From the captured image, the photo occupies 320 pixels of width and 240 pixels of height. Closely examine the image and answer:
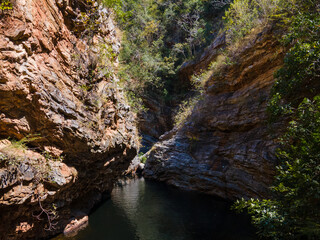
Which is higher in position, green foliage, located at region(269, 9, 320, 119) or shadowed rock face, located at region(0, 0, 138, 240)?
green foliage, located at region(269, 9, 320, 119)

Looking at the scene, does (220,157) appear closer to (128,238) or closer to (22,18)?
(128,238)

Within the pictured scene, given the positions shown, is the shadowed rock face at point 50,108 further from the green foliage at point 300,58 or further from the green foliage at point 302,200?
the green foliage at point 300,58

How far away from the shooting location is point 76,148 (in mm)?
7398

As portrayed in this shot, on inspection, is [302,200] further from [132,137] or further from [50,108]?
[132,137]

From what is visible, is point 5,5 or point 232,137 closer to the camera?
point 5,5

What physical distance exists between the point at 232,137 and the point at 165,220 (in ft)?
22.9

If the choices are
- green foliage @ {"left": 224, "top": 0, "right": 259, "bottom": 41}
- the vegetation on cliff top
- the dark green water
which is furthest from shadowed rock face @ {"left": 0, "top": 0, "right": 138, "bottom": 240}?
green foliage @ {"left": 224, "top": 0, "right": 259, "bottom": 41}

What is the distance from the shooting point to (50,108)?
606cm

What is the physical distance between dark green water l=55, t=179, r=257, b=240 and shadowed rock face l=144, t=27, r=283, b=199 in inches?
59.8

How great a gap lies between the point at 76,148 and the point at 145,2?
28.4 metres

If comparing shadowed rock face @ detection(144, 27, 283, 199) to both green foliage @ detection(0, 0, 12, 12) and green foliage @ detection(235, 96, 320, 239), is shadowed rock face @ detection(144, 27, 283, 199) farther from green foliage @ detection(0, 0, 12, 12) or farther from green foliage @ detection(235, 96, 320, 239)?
green foliage @ detection(0, 0, 12, 12)

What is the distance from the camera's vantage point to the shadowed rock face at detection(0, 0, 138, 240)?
511 cm

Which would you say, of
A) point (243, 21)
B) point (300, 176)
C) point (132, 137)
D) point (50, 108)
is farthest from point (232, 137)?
point (50, 108)

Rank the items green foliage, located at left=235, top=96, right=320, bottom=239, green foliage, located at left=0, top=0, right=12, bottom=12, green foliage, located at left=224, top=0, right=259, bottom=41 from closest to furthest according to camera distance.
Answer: green foliage, located at left=235, top=96, right=320, bottom=239 < green foliage, located at left=0, top=0, right=12, bottom=12 < green foliage, located at left=224, top=0, right=259, bottom=41
